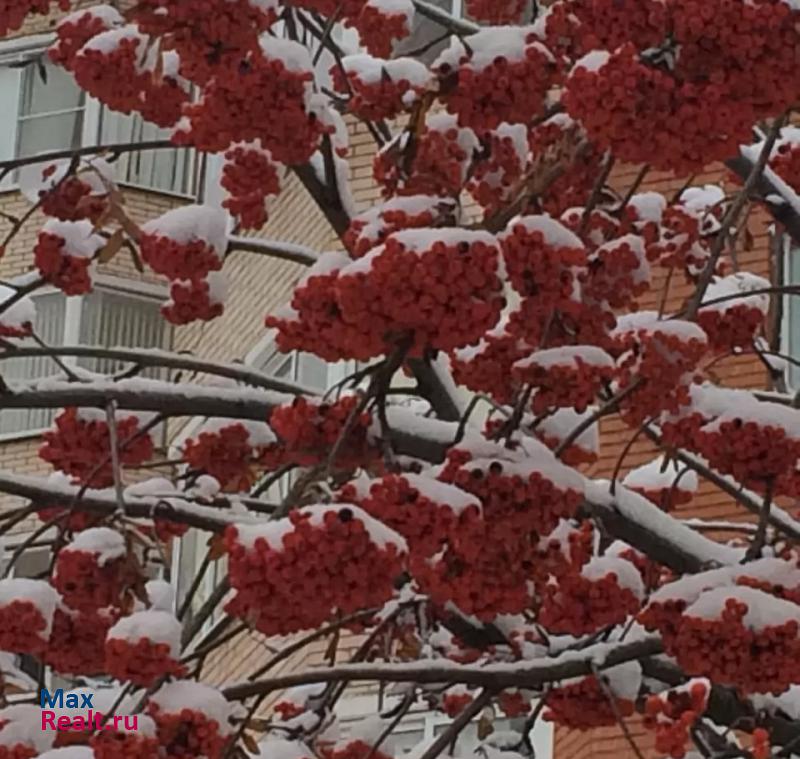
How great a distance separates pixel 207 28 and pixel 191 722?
1.69 metres

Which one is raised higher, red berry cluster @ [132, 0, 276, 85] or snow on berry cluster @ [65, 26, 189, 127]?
red berry cluster @ [132, 0, 276, 85]

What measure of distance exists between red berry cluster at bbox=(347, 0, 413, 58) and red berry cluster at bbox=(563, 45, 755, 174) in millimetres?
2436

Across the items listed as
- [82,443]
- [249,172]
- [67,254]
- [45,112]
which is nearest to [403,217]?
[249,172]

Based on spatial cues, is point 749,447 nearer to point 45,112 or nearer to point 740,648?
point 740,648

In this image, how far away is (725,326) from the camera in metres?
7.64

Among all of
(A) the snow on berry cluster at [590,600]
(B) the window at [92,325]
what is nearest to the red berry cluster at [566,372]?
(A) the snow on berry cluster at [590,600]

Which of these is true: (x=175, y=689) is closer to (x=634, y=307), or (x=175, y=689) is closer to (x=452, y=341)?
(x=452, y=341)

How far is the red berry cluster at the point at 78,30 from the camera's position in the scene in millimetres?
7125

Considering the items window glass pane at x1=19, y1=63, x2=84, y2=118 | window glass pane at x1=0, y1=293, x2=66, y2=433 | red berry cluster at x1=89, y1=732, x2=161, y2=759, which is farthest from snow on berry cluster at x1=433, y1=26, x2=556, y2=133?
window glass pane at x1=19, y1=63, x2=84, y2=118

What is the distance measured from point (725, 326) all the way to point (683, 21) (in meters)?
2.76

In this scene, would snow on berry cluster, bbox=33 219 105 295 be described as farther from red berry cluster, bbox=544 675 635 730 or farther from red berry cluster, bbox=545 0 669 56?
red berry cluster, bbox=545 0 669 56

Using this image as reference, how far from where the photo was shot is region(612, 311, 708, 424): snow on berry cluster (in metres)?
5.93

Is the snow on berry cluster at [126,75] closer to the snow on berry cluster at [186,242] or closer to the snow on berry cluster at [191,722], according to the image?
the snow on berry cluster at [186,242]

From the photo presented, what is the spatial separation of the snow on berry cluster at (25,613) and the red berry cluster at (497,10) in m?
2.44
